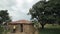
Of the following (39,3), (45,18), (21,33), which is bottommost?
(21,33)

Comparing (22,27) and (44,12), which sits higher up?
(44,12)

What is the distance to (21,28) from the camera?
2134 cm

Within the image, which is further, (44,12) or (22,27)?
(44,12)

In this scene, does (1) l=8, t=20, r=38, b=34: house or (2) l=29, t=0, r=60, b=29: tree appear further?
(2) l=29, t=0, r=60, b=29: tree

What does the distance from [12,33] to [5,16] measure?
43.1m

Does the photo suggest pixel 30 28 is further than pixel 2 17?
No

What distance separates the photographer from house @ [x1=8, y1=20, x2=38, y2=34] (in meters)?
20.2

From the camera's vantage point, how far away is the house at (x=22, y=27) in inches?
794

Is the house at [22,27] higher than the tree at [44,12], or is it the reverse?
the tree at [44,12]

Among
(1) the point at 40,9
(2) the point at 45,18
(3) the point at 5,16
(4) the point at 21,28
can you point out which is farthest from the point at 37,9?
(4) the point at 21,28

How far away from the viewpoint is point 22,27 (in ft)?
69.1

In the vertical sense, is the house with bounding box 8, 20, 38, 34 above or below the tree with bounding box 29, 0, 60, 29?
below

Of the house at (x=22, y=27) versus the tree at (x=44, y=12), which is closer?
the house at (x=22, y=27)

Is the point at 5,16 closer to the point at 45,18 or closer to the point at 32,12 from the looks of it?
the point at 32,12
